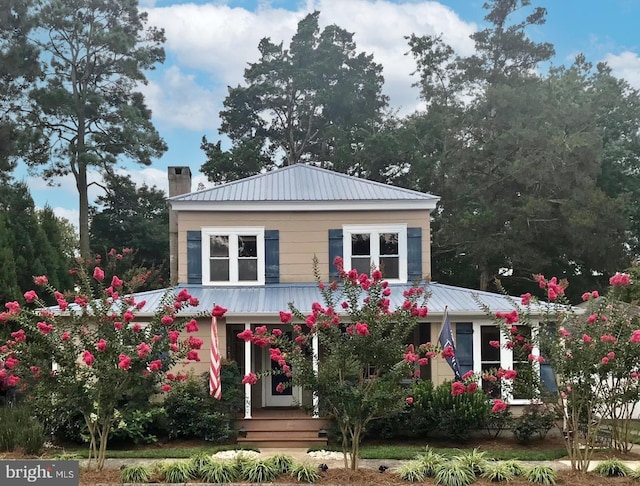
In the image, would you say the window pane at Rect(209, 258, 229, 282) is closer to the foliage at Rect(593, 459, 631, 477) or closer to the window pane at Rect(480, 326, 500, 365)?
the window pane at Rect(480, 326, 500, 365)

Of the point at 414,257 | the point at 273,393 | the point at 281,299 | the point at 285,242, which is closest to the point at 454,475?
the point at 281,299

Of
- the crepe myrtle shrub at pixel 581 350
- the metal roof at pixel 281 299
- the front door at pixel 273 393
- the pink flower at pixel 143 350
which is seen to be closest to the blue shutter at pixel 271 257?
the metal roof at pixel 281 299

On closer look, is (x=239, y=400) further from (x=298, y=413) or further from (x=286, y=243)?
(x=286, y=243)

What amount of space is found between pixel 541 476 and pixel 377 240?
8.77 metres

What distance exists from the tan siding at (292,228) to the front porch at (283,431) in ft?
12.0

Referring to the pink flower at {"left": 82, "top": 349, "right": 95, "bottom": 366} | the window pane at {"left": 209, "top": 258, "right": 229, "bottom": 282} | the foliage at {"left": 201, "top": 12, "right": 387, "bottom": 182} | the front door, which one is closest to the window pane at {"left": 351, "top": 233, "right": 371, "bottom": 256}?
the window pane at {"left": 209, "top": 258, "right": 229, "bottom": 282}

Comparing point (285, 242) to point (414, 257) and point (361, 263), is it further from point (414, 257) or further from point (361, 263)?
point (414, 257)

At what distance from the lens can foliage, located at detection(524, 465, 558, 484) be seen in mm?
8828

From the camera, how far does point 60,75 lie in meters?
31.6

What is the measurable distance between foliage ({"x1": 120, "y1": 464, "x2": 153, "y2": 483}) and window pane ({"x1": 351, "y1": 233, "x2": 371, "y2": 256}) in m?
8.95

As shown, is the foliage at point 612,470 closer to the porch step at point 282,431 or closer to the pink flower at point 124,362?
the porch step at point 282,431

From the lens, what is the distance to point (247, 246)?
16.9m

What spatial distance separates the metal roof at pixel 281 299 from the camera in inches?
581

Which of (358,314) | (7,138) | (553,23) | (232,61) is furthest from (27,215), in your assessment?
(553,23)
